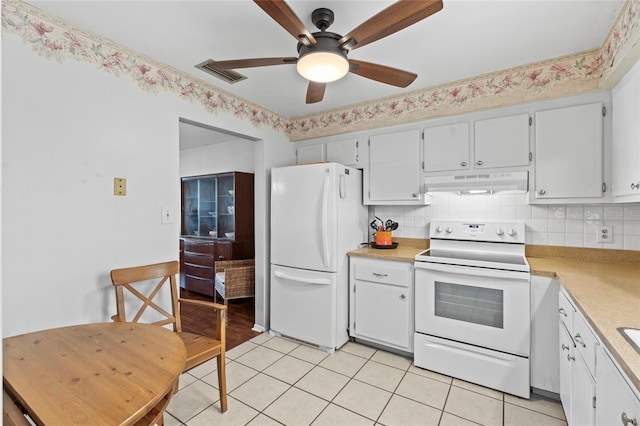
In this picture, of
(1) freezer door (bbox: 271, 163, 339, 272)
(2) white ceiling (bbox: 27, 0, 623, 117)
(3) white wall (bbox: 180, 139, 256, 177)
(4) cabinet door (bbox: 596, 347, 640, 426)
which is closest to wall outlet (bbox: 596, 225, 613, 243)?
(2) white ceiling (bbox: 27, 0, 623, 117)

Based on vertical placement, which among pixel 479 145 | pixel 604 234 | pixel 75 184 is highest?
pixel 479 145

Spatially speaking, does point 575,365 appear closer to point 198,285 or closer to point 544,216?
point 544,216

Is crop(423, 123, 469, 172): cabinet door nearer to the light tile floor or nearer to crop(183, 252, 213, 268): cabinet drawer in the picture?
the light tile floor

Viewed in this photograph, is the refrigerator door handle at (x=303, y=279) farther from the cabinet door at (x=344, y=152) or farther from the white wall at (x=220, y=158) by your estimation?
the white wall at (x=220, y=158)

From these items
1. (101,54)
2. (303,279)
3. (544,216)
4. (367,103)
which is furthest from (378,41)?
(303,279)

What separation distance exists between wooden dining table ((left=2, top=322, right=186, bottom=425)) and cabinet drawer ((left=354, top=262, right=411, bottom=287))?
5.56ft

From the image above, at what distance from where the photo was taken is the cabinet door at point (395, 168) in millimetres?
2879

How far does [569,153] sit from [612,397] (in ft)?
→ 5.60

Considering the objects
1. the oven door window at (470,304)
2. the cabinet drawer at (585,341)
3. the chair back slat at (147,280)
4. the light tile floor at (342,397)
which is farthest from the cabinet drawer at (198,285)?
the cabinet drawer at (585,341)

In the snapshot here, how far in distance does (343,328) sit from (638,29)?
2.69 meters

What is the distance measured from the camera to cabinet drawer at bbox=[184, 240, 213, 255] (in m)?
4.47

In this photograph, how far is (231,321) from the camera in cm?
357

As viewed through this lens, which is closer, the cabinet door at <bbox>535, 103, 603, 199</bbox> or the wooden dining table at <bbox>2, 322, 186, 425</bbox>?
the wooden dining table at <bbox>2, 322, 186, 425</bbox>

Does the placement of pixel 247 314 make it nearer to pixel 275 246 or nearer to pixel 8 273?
pixel 275 246
